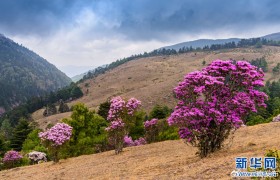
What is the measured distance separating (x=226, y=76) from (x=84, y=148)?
88.4ft

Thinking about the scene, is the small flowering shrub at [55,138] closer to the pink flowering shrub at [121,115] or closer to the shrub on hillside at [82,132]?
the pink flowering shrub at [121,115]

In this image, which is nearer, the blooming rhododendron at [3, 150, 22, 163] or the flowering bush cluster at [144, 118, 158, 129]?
the blooming rhododendron at [3, 150, 22, 163]

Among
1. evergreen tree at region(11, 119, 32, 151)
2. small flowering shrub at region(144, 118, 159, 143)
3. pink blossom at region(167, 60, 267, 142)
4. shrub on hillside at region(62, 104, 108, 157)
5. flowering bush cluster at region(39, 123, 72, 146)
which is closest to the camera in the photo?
pink blossom at region(167, 60, 267, 142)

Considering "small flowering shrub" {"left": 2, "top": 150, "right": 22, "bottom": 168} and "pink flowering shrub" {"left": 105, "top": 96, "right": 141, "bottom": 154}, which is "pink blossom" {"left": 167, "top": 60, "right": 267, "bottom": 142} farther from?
"small flowering shrub" {"left": 2, "top": 150, "right": 22, "bottom": 168}

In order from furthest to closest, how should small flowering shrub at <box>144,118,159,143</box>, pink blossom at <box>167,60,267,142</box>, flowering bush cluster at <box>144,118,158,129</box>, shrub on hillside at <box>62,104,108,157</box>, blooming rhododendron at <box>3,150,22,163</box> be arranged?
1. small flowering shrub at <box>144,118,159,143</box>
2. flowering bush cluster at <box>144,118,158,129</box>
3. blooming rhododendron at <box>3,150,22,163</box>
4. shrub on hillside at <box>62,104,108,157</box>
5. pink blossom at <box>167,60,267,142</box>

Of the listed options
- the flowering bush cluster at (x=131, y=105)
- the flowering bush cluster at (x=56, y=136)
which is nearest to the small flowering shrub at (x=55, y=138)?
the flowering bush cluster at (x=56, y=136)

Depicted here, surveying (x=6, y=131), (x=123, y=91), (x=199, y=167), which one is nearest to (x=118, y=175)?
(x=199, y=167)

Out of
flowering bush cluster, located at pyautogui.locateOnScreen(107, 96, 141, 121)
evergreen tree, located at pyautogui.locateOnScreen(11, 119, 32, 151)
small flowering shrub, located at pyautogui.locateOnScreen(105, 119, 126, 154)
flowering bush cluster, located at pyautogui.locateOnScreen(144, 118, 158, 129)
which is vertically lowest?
evergreen tree, located at pyautogui.locateOnScreen(11, 119, 32, 151)

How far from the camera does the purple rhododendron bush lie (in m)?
16.5

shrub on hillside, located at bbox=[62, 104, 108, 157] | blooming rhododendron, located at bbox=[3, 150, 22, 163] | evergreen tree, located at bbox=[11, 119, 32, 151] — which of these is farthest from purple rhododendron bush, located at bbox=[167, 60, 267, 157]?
evergreen tree, located at bbox=[11, 119, 32, 151]

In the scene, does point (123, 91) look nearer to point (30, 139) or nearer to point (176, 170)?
point (30, 139)

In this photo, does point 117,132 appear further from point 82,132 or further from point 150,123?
point 150,123

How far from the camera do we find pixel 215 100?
16641mm

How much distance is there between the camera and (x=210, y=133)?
17.0m
